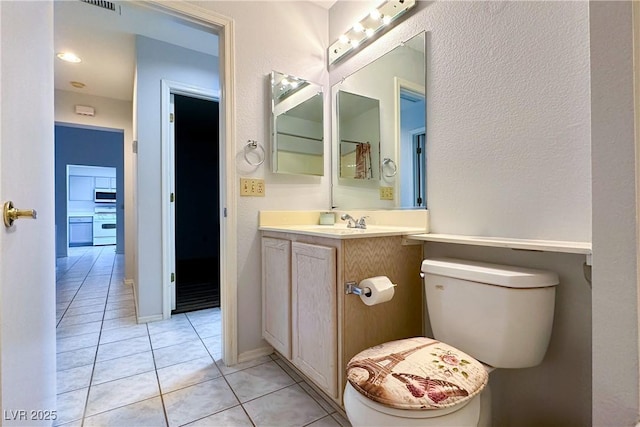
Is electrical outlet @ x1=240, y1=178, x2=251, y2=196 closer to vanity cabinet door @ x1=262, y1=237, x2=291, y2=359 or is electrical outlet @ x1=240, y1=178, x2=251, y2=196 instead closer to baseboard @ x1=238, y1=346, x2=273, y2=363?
vanity cabinet door @ x1=262, y1=237, x2=291, y2=359

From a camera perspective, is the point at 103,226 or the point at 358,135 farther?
the point at 103,226


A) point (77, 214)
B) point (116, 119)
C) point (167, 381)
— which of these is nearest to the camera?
point (167, 381)

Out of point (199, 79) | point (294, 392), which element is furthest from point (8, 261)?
point (199, 79)

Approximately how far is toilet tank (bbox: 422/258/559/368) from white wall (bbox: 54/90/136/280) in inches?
141

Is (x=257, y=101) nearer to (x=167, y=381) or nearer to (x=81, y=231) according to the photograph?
(x=167, y=381)

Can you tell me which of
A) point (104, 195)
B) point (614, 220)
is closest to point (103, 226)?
point (104, 195)

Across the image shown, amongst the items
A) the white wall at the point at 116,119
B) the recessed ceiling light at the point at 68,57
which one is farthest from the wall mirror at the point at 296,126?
the white wall at the point at 116,119

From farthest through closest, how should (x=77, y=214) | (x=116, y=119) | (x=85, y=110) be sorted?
(x=77, y=214) → (x=116, y=119) → (x=85, y=110)

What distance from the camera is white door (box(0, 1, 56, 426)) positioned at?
70cm

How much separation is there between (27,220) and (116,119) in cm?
375

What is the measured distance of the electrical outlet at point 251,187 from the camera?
1.75 m

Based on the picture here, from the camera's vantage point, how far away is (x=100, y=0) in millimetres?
1950

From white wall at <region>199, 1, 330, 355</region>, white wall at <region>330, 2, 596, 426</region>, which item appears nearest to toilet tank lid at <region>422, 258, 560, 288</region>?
white wall at <region>330, 2, 596, 426</region>

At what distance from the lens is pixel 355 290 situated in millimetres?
1159
